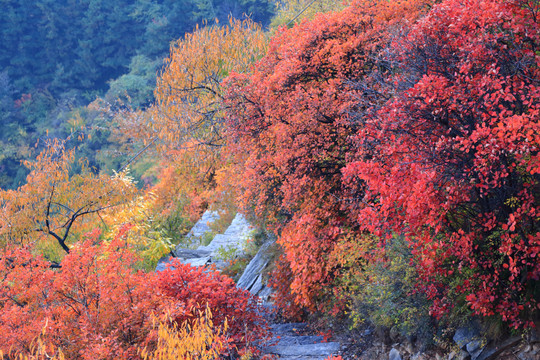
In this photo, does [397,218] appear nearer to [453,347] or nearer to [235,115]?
[453,347]

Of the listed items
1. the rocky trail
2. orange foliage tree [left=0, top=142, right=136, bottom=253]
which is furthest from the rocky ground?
orange foliage tree [left=0, top=142, right=136, bottom=253]

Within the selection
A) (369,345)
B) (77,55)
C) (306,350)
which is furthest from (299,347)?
(77,55)

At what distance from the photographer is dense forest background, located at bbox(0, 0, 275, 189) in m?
39.1

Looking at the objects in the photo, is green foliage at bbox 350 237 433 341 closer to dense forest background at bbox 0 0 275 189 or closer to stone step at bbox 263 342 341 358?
stone step at bbox 263 342 341 358

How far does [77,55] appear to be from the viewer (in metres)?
44.7

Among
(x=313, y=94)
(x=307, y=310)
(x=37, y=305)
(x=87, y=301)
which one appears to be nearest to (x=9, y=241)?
(x=37, y=305)

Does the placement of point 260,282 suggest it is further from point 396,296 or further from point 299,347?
point 396,296

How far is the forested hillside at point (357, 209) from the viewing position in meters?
3.99

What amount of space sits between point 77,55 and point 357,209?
45.4 m

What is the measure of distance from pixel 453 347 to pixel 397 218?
1.44 metres

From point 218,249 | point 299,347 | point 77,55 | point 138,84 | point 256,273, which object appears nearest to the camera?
point 299,347

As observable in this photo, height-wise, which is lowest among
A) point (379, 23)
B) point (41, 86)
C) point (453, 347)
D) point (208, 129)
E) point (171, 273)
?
point (453, 347)

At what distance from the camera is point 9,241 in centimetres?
1113

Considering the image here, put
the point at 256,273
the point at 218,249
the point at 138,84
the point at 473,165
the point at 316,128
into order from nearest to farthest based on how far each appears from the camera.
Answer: the point at 473,165 → the point at 316,128 → the point at 256,273 → the point at 218,249 → the point at 138,84
